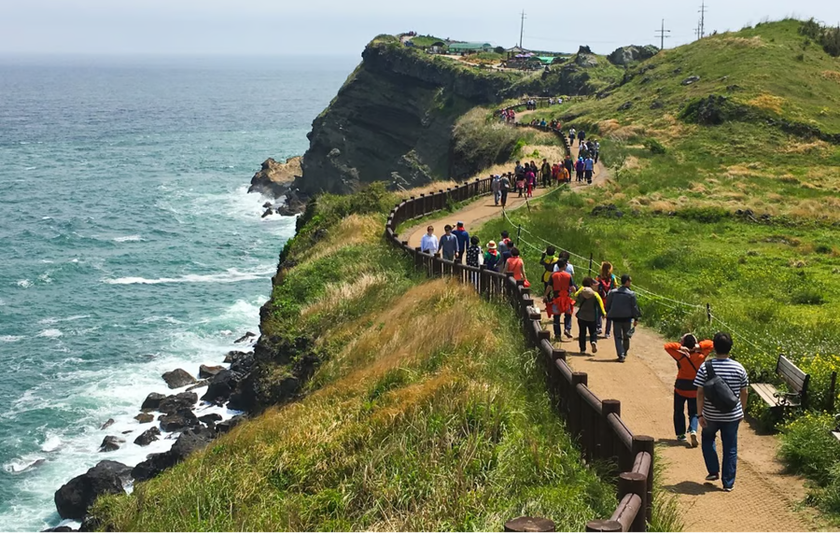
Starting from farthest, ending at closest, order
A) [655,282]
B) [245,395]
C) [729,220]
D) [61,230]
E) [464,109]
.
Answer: [464,109] < [61,230] < [245,395] < [729,220] < [655,282]

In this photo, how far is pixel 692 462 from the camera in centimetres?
1123

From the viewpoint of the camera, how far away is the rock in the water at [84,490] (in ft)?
95.3

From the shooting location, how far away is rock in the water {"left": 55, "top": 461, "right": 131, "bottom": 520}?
29047 mm

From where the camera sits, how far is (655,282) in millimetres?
22828

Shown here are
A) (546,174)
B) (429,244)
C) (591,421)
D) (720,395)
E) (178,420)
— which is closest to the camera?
(591,421)

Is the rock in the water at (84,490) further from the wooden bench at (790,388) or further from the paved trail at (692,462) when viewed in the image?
the wooden bench at (790,388)

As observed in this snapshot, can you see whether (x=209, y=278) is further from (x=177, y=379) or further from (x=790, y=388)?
(x=790, y=388)

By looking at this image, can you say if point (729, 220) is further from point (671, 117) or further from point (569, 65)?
point (569, 65)

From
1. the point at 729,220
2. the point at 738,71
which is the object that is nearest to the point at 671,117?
the point at 738,71

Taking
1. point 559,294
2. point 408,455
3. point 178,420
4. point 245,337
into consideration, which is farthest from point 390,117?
point 408,455

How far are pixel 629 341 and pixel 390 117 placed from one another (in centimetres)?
8420

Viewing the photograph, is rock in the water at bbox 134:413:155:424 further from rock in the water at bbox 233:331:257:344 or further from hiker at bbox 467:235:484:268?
hiker at bbox 467:235:484:268

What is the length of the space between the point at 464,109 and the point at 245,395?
59.4 metres

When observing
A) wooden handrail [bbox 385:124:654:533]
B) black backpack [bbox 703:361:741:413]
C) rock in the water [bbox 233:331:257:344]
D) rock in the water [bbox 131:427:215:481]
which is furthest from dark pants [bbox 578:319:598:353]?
rock in the water [bbox 233:331:257:344]
